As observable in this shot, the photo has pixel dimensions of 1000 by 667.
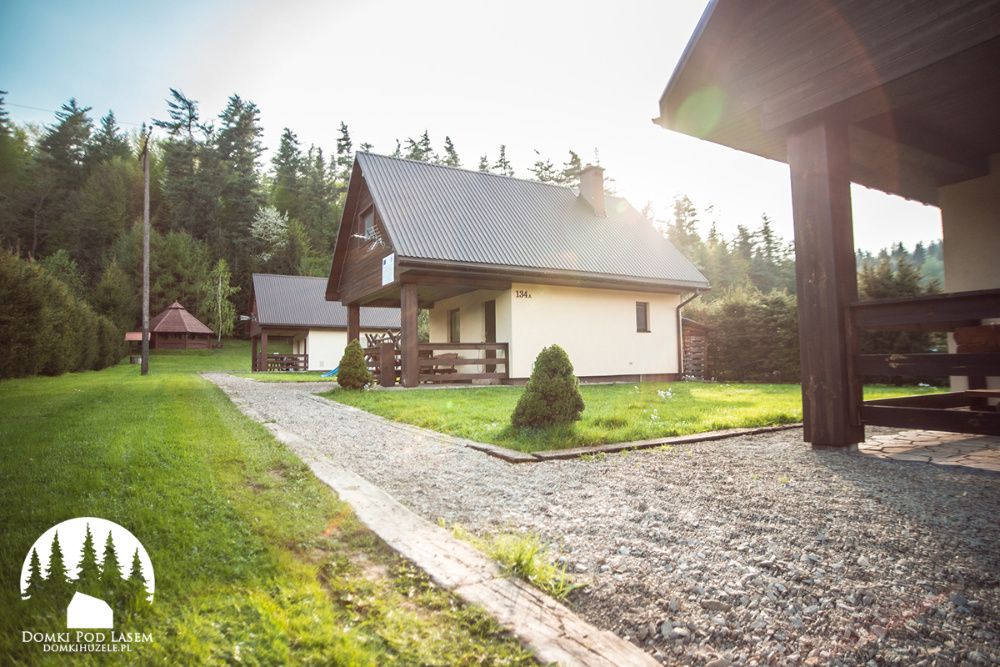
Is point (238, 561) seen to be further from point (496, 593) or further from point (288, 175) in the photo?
point (288, 175)

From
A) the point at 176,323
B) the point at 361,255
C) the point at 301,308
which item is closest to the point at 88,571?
the point at 361,255

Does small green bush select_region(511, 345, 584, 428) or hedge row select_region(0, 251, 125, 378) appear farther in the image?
hedge row select_region(0, 251, 125, 378)

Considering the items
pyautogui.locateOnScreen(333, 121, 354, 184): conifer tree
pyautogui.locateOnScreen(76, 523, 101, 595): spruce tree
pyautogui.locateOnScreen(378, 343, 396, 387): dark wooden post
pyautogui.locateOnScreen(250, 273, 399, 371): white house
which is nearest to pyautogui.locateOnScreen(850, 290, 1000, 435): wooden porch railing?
pyautogui.locateOnScreen(76, 523, 101, 595): spruce tree

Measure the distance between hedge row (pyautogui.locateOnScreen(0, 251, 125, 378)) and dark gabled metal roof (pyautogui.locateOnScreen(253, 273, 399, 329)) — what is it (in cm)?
1036

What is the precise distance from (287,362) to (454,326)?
15752mm

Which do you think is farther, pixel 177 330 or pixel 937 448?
pixel 177 330

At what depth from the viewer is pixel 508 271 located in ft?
42.3

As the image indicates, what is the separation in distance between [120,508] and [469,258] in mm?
10259

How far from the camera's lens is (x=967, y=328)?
4719 mm

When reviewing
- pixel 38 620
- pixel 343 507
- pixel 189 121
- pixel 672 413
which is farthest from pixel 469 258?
pixel 189 121

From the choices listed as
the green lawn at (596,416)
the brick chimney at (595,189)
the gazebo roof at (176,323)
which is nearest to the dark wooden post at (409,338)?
the green lawn at (596,416)

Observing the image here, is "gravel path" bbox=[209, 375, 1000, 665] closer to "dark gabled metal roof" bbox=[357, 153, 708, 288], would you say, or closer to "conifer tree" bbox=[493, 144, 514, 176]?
"dark gabled metal roof" bbox=[357, 153, 708, 288]

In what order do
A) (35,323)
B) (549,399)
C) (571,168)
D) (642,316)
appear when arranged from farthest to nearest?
(571,168)
(642,316)
(35,323)
(549,399)

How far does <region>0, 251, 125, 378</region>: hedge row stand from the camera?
12680 mm
